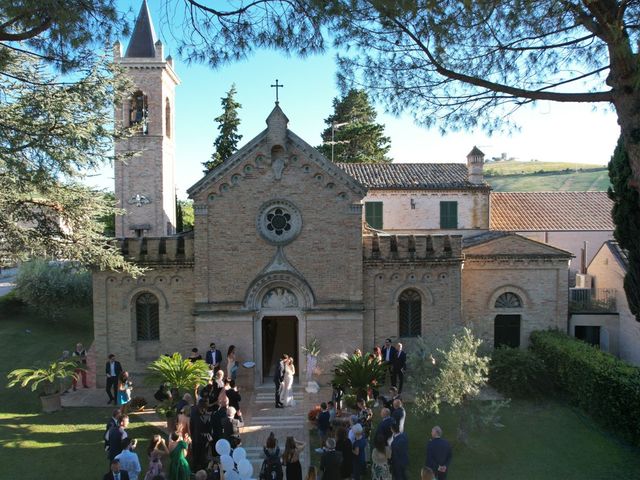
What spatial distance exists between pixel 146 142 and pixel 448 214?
15.0 metres

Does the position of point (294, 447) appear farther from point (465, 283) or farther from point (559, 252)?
point (559, 252)

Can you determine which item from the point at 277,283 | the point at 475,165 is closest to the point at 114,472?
the point at 277,283

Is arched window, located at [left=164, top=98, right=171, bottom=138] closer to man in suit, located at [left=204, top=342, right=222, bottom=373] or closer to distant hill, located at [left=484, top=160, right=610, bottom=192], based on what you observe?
man in suit, located at [left=204, top=342, right=222, bottom=373]

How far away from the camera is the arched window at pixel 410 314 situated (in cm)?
2036

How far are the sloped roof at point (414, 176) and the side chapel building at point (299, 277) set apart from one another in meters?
7.49

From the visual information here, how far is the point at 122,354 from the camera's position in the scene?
19922 mm

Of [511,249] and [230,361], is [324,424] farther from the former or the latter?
[511,249]

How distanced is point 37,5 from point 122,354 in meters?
13.3

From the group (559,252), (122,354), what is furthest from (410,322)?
(122,354)

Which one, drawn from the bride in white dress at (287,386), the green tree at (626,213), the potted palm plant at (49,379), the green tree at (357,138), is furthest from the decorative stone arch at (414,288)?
the green tree at (357,138)

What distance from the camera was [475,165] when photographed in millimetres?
28531

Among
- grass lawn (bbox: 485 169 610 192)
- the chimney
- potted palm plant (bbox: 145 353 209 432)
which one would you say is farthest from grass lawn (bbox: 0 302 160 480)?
grass lawn (bbox: 485 169 610 192)

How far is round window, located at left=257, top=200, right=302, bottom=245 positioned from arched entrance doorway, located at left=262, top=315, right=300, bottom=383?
2.95 m

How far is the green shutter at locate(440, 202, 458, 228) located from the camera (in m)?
28.5
